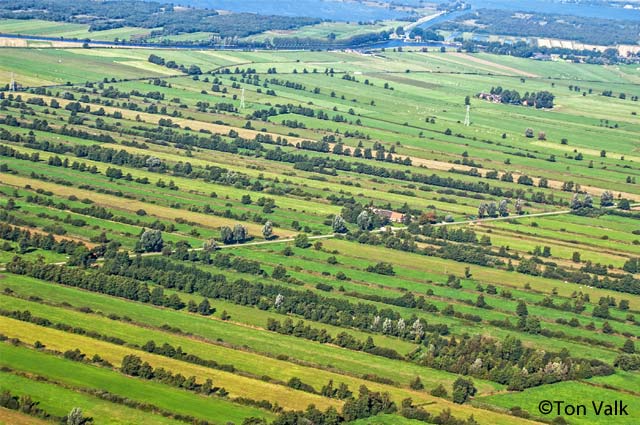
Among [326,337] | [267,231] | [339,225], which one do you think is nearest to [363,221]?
[339,225]

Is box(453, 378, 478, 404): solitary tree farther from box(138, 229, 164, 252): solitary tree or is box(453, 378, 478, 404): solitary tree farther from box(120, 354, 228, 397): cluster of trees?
box(138, 229, 164, 252): solitary tree

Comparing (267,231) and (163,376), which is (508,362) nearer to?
(163,376)

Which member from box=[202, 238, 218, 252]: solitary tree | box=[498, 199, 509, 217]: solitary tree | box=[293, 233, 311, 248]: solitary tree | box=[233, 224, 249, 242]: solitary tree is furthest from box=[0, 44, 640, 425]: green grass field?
box=[498, 199, 509, 217]: solitary tree

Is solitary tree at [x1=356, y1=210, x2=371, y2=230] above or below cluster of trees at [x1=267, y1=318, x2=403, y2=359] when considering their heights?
above

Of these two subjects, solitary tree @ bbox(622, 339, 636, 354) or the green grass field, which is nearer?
the green grass field

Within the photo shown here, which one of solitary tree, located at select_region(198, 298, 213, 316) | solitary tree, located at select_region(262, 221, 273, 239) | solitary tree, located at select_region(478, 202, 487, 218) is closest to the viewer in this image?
solitary tree, located at select_region(198, 298, 213, 316)

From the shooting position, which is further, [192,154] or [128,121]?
[128,121]

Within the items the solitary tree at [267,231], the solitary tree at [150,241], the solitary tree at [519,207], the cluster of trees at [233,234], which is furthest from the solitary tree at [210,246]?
the solitary tree at [519,207]

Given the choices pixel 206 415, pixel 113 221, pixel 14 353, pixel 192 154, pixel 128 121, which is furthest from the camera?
pixel 128 121

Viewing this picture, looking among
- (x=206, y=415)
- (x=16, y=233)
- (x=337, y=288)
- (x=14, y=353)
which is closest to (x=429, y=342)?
(x=337, y=288)

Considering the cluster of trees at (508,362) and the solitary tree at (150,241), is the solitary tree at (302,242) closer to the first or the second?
the solitary tree at (150,241)

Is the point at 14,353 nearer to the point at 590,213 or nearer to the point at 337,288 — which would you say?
the point at 337,288
